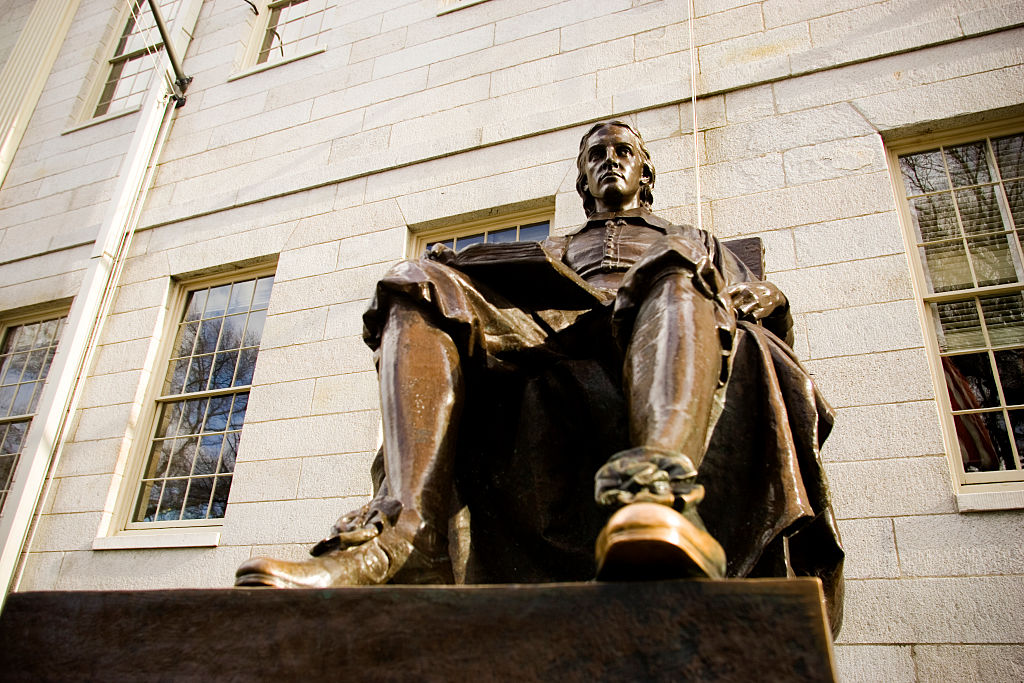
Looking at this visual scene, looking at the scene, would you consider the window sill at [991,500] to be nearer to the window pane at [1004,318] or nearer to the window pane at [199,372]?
the window pane at [1004,318]

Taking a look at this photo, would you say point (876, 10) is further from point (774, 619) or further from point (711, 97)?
point (774, 619)

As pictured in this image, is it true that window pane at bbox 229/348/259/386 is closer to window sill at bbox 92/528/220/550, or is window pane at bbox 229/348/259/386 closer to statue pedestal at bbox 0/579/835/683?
window sill at bbox 92/528/220/550

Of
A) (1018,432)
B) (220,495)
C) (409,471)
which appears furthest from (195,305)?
(1018,432)

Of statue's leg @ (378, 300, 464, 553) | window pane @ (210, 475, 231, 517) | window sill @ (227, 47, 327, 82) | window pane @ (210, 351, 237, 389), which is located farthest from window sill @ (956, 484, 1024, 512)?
window sill @ (227, 47, 327, 82)

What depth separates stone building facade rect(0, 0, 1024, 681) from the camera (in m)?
3.43

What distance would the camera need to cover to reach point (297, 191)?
19.4 ft

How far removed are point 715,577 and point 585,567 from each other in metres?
0.75

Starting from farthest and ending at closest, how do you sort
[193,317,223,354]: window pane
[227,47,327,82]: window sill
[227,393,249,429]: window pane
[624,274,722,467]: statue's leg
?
1. [227,47,327,82]: window sill
2. [193,317,223,354]: window pane
3. [227,393,249,429]: window pane
4. [624,274,722,467]: statue's leg

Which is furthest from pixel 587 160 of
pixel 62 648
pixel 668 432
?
pixel 62 648

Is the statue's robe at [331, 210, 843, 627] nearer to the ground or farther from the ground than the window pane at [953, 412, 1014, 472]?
nearer to the ground

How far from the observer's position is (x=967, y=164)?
421 centimetres

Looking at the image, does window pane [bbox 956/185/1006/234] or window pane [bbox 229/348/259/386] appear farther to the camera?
window pane [bbox 229/348/259/386]

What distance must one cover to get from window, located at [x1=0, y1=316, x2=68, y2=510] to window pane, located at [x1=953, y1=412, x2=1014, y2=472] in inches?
269

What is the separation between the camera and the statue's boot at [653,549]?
99cm
